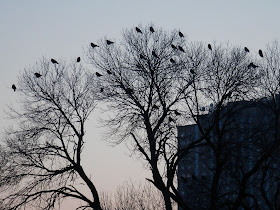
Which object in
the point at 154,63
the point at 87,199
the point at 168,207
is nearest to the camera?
the point at 168,207

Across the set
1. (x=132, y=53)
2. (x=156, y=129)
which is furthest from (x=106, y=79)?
(x=156, y=129)

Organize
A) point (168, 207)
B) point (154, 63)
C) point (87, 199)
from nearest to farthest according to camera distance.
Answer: point (168, 207), point (154, 63), point (87, 199)

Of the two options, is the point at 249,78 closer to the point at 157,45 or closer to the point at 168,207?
the point at 157,45

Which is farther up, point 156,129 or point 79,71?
point 79,71

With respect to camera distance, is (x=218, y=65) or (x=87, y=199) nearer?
(x=218, y=65)

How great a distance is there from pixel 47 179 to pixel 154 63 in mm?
7755

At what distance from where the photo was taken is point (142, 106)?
83.5 feet

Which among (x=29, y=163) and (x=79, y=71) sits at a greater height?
(x=79, y=71)

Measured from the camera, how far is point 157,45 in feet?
84.7

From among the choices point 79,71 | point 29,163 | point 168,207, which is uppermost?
point 79,71

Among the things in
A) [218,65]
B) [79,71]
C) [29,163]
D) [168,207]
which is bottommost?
[168,207]

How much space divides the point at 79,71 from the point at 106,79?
3229mm

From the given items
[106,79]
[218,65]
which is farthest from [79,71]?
[218,65]

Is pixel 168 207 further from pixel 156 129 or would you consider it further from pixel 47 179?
pixel 47 179
